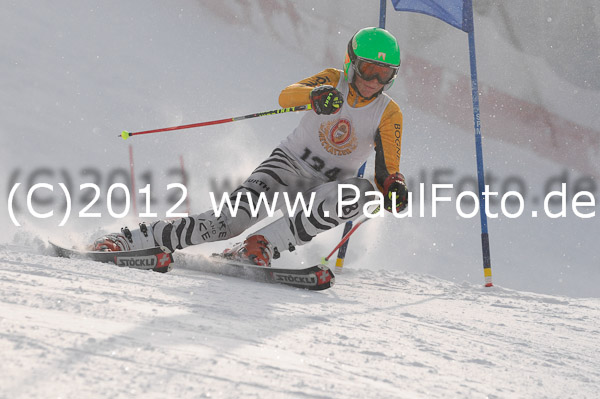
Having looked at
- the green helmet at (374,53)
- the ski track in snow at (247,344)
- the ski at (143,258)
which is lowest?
the ski track in snow at (247,344)

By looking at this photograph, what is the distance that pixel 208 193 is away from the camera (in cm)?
672

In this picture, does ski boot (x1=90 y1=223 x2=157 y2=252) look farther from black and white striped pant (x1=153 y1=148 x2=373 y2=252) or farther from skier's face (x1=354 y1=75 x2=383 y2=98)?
skier's face (x1=354 y1=75 x2=383 y2=98)

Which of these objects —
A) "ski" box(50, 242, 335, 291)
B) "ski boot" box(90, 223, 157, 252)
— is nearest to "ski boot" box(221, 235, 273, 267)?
"ski" box(50, 242, 335, 291)

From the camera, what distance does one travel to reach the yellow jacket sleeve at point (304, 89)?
10.8 ft

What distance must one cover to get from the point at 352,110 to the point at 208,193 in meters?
3.70

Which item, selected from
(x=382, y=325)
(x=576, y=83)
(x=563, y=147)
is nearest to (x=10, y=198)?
(x=382, y=325)

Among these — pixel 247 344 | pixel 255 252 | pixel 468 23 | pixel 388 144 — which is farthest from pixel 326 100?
pixel 468 23

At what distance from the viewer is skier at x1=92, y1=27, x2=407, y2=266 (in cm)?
310

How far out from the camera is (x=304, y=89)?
329 cm

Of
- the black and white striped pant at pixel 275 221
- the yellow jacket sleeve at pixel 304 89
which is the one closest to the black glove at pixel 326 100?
the yellow jacket sleeve at pixel 304 89

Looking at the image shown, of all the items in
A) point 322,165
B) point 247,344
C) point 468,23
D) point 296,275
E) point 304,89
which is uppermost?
point 468,23

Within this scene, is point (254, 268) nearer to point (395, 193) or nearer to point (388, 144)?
point (395, 193)

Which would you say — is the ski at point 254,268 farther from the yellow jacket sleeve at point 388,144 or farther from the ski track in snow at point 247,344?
the yellow jacket sleeve at point 388,144

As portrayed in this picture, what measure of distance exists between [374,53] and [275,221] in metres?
1.19
